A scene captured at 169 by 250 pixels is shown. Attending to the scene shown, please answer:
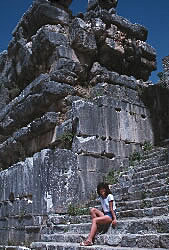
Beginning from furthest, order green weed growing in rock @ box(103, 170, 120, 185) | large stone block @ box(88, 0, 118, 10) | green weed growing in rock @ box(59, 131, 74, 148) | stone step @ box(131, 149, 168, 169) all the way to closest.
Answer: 1. large stone block @ box(88, 0, 118, 10)
2. green weed growing in rock @ box(59, 131, 74, 148)
3. green weed growing in rock @ box(103, 170, 120, 185)
4. stone step @ box(131, 149, 168, 169)

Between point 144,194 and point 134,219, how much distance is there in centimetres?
112

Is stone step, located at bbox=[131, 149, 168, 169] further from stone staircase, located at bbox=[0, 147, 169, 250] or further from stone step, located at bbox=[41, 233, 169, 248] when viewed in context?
stone step, located at bbox=[41, 233, 169, 248]

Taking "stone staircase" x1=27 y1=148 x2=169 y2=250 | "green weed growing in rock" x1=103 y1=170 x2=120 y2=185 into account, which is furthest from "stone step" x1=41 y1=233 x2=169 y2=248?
"green weed growing in rock" x1=103 y1=170 x2=120 y2=185

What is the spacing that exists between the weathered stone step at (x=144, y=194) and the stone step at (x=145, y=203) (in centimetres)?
30

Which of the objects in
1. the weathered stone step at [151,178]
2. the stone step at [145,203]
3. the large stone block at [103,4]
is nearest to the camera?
the stone step at [145,203]

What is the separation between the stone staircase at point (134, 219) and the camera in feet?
15.7

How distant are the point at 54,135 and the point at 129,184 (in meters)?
2.85

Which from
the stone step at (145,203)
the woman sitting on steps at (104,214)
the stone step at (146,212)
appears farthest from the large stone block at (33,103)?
the stone step at (146,212)

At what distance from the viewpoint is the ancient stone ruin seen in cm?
802

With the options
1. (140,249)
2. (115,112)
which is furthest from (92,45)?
(140,249)

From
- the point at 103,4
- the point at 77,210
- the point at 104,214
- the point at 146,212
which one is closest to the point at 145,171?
the point at 77,210

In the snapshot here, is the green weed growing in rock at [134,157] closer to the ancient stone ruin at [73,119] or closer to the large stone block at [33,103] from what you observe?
the ancient stone ruin at [73,119]

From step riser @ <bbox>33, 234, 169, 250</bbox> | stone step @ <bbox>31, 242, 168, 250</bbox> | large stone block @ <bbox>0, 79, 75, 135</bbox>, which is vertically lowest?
stone step @ <bbox>31, 242, 168, 250</bbox>

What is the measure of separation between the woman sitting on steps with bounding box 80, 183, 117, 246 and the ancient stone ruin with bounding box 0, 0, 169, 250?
55 cm
